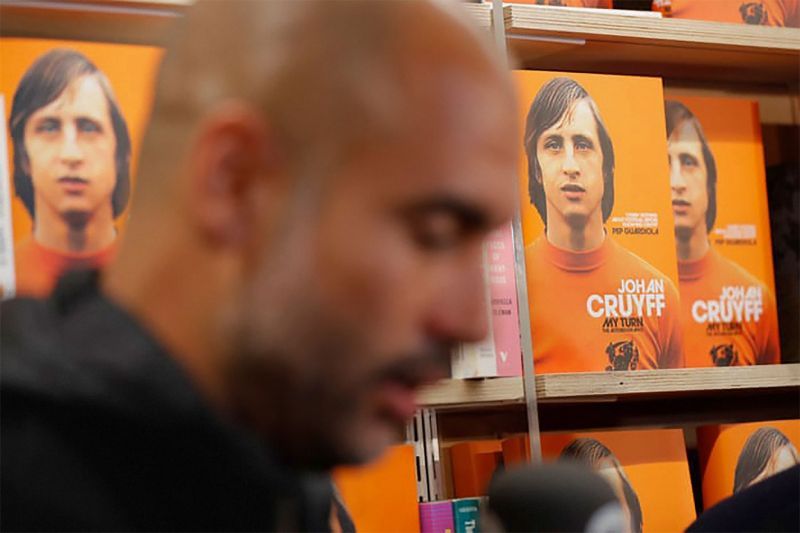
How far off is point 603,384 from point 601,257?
18 cm

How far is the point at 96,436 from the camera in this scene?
0.55m

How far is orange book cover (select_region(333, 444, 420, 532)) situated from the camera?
1.55 m

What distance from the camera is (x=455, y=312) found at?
0.53 meters

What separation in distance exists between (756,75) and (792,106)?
10cm

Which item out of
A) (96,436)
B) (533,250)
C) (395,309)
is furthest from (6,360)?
(533,250)

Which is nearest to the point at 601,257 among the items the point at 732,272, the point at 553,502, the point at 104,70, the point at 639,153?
the point at 639,153

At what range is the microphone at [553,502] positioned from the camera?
69 cm

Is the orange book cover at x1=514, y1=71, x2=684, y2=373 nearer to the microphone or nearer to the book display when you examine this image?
the book display

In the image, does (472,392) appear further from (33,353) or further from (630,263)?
(33,353)

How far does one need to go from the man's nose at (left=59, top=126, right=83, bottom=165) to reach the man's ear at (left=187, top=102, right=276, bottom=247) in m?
0.90

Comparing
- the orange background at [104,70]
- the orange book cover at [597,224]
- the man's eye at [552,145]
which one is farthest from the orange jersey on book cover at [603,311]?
the orange background at [104,70]

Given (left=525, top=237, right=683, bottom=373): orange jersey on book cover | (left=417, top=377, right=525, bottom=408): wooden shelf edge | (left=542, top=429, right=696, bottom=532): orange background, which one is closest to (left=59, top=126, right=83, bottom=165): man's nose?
(left=417, top=377, right=525, bottom=408): wooden shelf edge

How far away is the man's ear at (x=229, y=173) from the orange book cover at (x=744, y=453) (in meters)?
1.35

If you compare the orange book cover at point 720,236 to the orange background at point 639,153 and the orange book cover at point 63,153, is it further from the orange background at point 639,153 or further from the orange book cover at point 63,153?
the orange book cover at point 63,153
